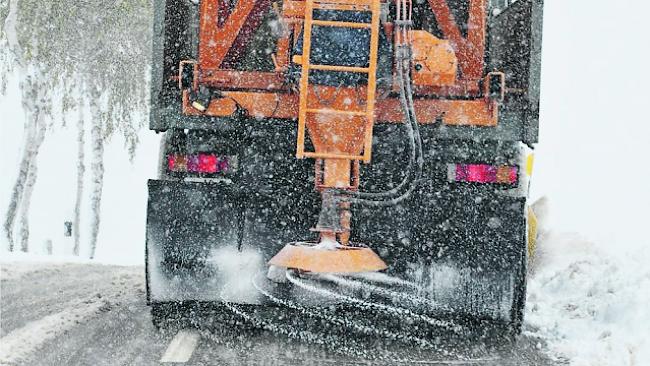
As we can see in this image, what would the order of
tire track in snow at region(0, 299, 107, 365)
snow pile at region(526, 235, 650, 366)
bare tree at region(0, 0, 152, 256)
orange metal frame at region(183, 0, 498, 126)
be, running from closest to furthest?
tire track in snow at region(0, 299, 107, 365) → snow pile at region(526, 235, 650, 366) → orange metal frame at region(183, 0, 498, 126) → bare tree at region(0, 0, 152, 256)

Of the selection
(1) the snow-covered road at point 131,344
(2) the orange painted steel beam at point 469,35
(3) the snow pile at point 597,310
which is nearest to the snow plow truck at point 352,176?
(2) the orange painted steel beam at point 469,35

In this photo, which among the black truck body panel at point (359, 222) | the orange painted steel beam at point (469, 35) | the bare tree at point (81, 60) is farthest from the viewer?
the bare tree at point (81, 60)

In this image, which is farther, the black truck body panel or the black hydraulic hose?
the black truck body panel

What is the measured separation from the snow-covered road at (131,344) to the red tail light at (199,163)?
3.59 ft

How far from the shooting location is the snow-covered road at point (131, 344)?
197 inches

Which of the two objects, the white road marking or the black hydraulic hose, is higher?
the black hydraulic hose

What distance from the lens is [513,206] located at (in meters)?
5.52

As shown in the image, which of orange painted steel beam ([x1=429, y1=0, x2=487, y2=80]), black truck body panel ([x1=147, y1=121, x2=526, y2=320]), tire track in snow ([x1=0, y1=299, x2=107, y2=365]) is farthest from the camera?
orange painted steel beam ([x1=429, y1=0, x2=487, y2=80])

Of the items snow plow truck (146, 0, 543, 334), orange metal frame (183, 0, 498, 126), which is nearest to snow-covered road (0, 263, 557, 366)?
snow plow truck (146, 0, 543, 334)

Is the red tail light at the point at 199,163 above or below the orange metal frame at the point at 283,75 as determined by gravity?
below

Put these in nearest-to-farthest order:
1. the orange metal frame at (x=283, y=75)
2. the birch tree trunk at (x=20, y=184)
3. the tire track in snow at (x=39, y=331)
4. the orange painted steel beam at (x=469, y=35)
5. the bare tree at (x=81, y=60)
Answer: the tire track in snow at (x=39, y=331), the orange metal frame at (x=283, y=75), the orange painted steel beam at (x=469, y=35), the birch tree trunk at (x=20, y=184), the bare tree at (x=81, y=60)

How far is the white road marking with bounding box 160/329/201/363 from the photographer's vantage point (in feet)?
16.4

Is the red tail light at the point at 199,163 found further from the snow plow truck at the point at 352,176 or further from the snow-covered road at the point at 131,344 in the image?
the snow-covered road at the point at 131,344

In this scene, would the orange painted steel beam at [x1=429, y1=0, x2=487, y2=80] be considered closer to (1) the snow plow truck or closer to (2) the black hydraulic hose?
(1) the snow plow truck
